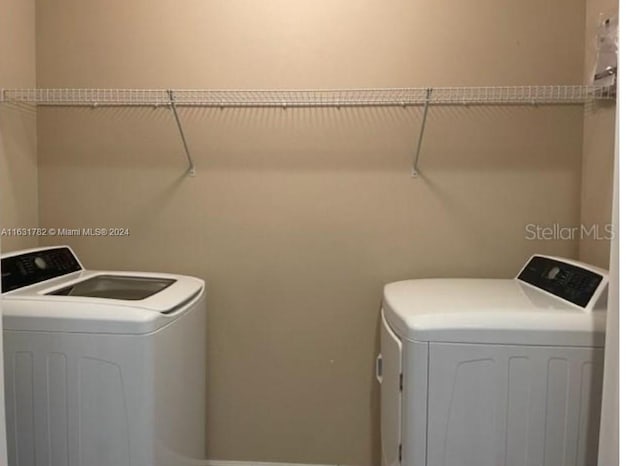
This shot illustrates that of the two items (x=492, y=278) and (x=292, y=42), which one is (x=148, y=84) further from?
(x=492, y=278)

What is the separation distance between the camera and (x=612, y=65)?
1.66 m

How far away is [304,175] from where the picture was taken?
1.99m

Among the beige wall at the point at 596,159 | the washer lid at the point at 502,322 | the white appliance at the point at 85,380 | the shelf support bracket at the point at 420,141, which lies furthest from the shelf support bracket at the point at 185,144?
the beige wall at the point at 596,159

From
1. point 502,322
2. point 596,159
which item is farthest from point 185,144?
point 596,159

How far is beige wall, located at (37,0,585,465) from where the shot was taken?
1928mm

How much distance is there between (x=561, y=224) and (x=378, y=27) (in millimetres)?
1183

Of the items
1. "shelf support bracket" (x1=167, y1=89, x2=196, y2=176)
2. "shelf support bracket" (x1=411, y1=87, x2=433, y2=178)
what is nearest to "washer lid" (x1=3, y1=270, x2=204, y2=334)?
"shelf support bracket" (x1=167, y1=89, x2=196, y2=176)

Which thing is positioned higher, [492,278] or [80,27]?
[80,27]

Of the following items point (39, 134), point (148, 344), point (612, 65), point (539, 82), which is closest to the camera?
point (148, 344)

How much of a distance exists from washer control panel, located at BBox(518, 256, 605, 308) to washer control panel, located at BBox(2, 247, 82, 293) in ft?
6.18

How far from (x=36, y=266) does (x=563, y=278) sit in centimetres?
196

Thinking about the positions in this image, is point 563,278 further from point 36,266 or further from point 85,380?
point 36,266

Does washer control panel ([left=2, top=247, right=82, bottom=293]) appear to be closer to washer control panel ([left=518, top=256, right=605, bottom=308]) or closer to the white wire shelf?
the white wire shelf

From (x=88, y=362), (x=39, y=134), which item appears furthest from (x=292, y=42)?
(x=88, y=362)
